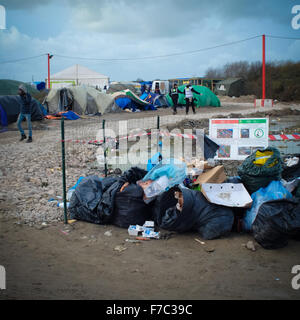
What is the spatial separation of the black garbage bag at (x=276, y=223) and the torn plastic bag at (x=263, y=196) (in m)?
0.17

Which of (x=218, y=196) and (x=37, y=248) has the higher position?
(x=218, y=196)

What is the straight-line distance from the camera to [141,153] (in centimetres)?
800

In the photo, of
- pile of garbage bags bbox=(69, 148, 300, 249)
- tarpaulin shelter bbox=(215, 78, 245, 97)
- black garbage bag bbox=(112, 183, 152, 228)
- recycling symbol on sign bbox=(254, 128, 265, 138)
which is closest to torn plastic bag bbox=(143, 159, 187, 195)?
pile of garbage bags bbox=(69, 148, 300, 249)

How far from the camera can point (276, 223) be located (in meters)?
3.61

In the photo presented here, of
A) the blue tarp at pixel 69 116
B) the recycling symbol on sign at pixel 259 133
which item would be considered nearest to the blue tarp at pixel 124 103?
the blue tarp at pixel 69 116

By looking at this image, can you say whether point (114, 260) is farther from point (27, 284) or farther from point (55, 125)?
point (55, 125)

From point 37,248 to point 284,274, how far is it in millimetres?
2867

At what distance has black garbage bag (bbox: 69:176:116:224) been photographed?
4.47 m

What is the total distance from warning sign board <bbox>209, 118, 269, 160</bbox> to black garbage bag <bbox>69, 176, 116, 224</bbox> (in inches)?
78.6

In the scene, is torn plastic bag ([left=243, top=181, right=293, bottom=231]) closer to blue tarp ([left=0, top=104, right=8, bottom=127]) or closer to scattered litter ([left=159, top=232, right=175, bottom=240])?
scattered litter ([left=159, top=232, right=175, bottom=240])

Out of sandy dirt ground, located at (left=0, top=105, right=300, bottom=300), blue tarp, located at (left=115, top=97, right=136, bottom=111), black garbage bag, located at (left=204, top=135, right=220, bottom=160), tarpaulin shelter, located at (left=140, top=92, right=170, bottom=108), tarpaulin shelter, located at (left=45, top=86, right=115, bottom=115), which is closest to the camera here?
sandy dirt ground, located at (left=0, top=105, right=300, bottom=300)

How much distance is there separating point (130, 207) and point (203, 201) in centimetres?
101
